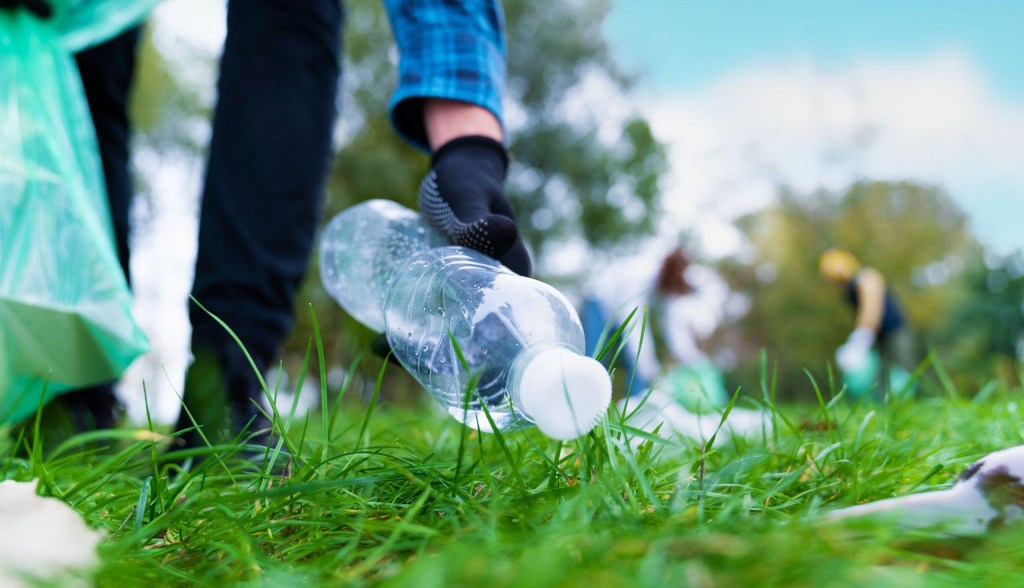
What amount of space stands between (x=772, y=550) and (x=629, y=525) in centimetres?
18

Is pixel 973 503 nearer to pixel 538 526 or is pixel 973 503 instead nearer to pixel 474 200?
pixel 538 526

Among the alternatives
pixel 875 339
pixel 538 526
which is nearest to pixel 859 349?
pixel 875 339

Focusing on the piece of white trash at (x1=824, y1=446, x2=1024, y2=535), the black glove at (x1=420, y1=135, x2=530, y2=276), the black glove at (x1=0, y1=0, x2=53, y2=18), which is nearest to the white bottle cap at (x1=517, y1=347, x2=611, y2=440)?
the piece of white trash at (x1=824, y1=446, x2=1024, y2=535)

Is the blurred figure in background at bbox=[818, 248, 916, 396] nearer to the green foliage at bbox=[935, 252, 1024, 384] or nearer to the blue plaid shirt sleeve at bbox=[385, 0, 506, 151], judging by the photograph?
the blue plaid shirt sleeve at bbox=[385, 0, 506, 151]

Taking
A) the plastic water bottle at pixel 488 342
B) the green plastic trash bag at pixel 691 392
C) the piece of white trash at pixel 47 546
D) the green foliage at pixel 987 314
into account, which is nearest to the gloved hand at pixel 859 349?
the green plastic trash bag at pixel 691 392

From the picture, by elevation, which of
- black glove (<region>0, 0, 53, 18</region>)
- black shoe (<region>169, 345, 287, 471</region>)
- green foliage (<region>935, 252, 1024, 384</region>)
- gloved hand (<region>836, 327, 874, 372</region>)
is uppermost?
black glove (<region>0, 0, 53, 18</region>)

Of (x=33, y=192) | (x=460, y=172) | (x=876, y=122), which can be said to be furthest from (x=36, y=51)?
(x=876, y=122)

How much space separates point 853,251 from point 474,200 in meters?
25.8

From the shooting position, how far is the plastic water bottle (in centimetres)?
95

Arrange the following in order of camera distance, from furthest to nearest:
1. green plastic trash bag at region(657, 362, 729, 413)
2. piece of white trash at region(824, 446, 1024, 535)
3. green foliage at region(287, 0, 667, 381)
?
green foliage at region(287, 0, 667, 381)
green plastic trash bag at region(657, 362, 729, 413)
piece of white trash at region(824, 446, 1024, 535)

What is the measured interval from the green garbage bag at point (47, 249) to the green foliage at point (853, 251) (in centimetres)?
2282

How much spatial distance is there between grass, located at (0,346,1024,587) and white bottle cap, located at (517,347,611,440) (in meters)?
0.06

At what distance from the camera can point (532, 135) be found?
64.9 feet

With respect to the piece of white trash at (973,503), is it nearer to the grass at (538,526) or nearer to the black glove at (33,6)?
the grass at (538,526)
